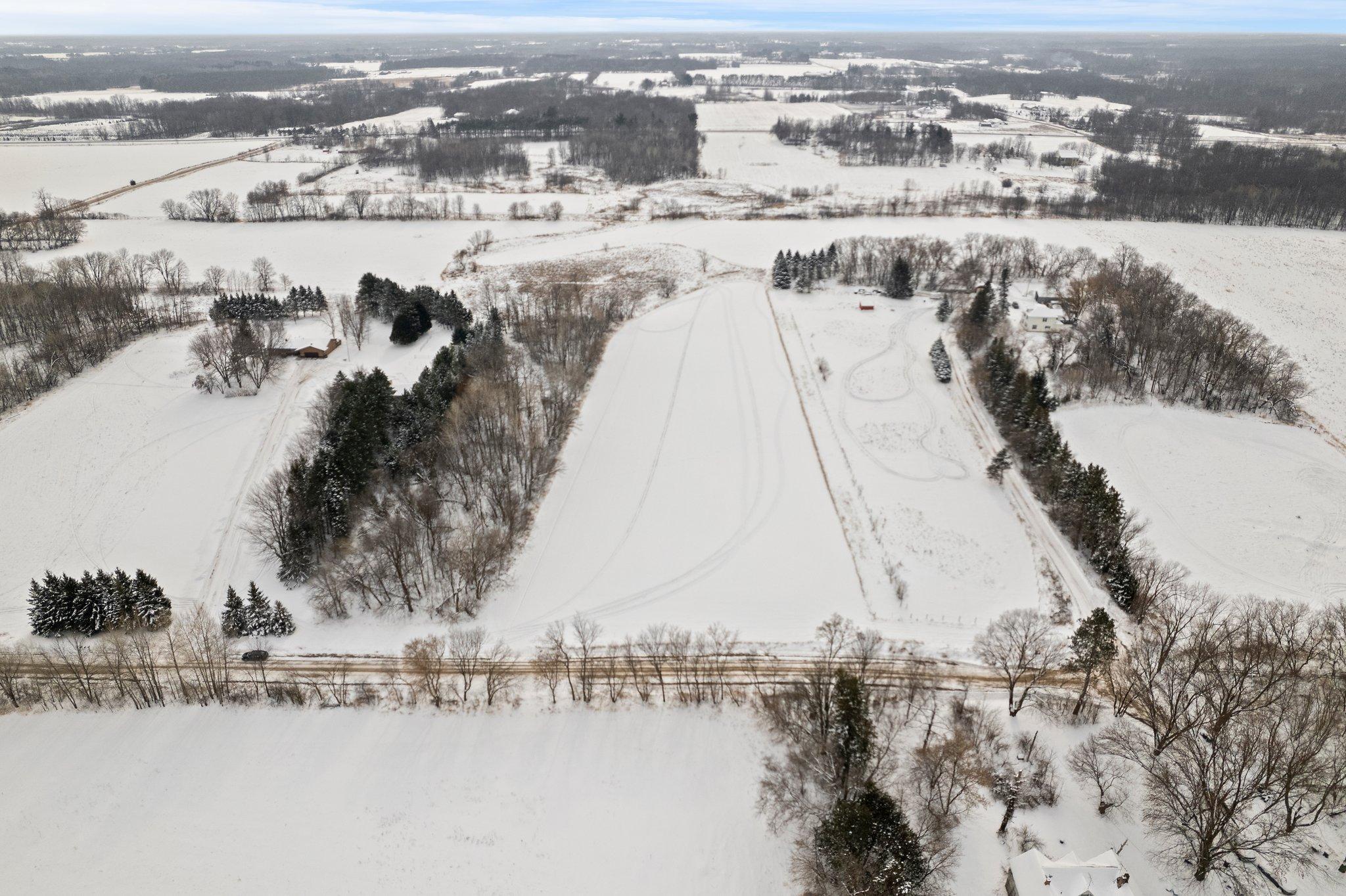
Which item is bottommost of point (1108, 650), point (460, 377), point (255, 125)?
point (1108, 650)

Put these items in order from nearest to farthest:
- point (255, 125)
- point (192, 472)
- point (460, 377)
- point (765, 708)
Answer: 1. point (765, 708)
2. point (192, 472)
3. point (460, 377)
4. point (255, 125)

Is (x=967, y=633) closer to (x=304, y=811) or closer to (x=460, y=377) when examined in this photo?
(x=304, y=811)

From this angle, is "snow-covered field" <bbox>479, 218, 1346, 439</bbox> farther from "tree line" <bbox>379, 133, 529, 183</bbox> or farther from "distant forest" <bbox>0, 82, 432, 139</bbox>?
"distant forest" <bbox>0, 82, 432, 139</bbox>

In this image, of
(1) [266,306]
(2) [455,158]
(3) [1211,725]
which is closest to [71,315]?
(1) [266,306]

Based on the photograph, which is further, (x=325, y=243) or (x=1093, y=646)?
(x=325, y=243)

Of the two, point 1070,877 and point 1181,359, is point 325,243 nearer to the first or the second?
point 1181,359

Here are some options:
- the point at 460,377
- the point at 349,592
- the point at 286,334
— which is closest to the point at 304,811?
the point at 349,592

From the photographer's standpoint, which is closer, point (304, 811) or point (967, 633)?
point (304, 811)

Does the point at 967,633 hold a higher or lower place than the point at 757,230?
lower
